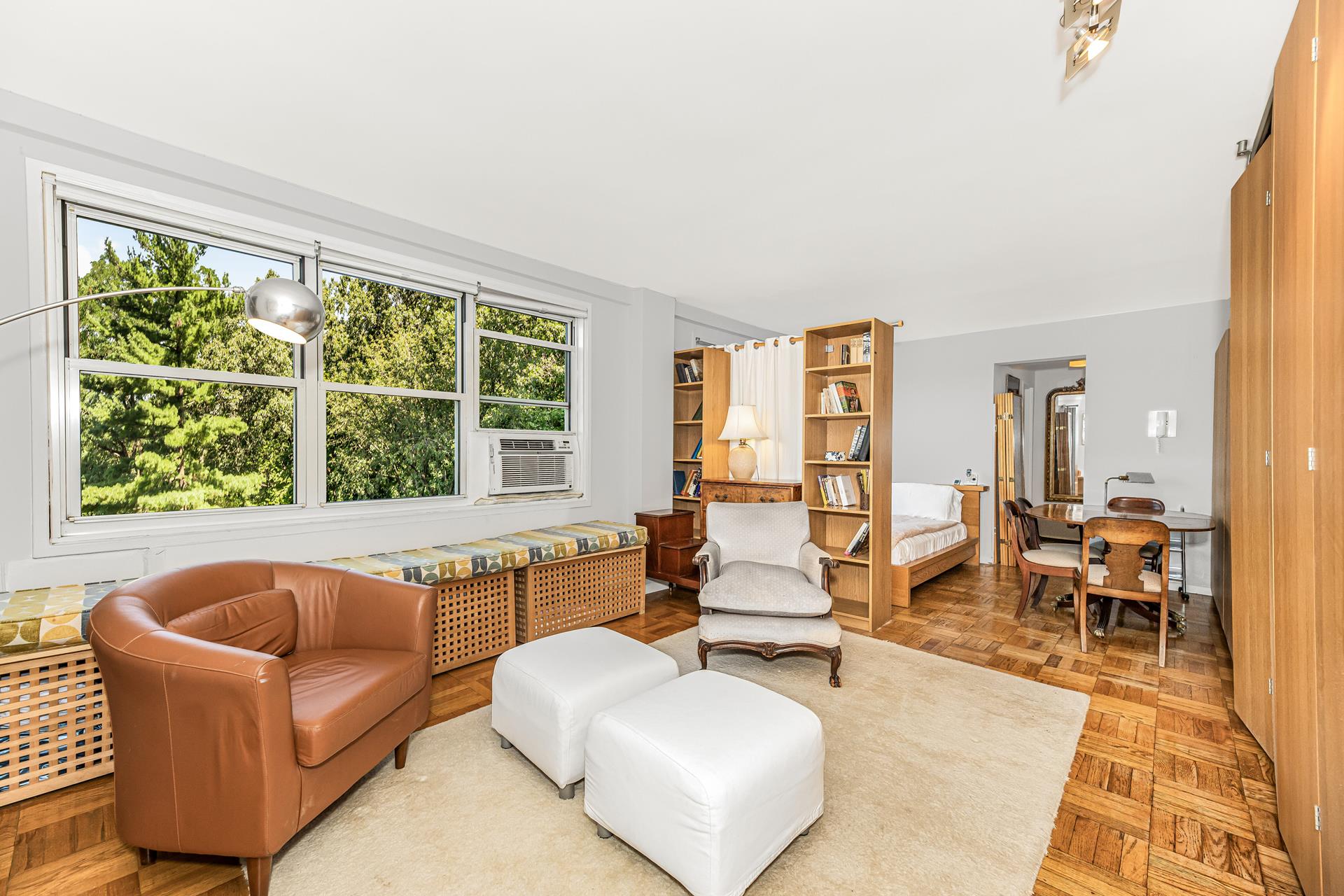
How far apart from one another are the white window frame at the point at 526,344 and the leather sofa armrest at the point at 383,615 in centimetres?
178

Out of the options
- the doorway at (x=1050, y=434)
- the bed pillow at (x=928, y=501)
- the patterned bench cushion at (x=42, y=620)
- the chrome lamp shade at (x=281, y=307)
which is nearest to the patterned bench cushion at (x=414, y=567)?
the patterned bench cushion at (x=42, y=620)

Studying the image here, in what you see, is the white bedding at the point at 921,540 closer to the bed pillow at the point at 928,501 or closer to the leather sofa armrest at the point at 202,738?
the bed pillow at the point at 928,501

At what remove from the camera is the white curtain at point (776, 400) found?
4.64m

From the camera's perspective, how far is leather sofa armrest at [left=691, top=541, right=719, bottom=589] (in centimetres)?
343

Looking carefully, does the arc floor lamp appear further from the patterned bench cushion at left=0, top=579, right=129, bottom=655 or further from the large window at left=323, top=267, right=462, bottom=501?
the large window at left=323, top=267, right=462, bottom=501

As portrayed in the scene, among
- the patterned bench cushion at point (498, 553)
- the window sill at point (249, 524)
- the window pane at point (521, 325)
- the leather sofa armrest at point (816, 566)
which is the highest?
the window pane at point (521, 325)

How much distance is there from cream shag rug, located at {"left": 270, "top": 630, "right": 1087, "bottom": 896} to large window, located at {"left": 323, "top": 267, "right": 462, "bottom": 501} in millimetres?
1645

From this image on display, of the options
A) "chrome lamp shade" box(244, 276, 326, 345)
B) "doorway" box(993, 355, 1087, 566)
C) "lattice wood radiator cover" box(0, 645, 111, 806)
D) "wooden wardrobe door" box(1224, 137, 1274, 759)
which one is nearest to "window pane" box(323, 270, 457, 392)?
"chrome lamp shade" box(244, 276, 326, 345)

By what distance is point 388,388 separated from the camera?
349 cm

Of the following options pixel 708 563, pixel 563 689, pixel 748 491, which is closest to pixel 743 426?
pixel 748 491

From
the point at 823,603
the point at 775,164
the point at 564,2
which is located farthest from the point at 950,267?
the point at 564,2

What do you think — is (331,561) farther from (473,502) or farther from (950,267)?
(950,267)

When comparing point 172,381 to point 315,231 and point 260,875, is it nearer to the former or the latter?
point 315,231

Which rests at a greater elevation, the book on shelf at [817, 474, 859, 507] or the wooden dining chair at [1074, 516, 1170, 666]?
the book on shelf at [817, 474, 859, 507]
